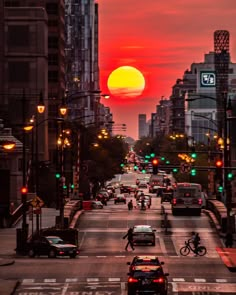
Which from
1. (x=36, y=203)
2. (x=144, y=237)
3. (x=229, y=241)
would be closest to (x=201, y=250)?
(x=229, y=241)

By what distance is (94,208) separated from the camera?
339 ft

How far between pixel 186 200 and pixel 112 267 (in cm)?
4090

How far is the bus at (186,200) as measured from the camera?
90.9m

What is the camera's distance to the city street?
42.0 m

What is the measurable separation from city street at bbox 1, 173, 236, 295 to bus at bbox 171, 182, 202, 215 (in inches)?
336

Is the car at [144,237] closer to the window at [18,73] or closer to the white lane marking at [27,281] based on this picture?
the white lane marking at [27,281]

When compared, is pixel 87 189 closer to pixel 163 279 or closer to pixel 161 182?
pixel 161 182

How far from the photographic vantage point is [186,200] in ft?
300

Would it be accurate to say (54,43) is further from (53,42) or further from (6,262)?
(6,262)

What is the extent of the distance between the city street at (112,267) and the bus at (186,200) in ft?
28.0

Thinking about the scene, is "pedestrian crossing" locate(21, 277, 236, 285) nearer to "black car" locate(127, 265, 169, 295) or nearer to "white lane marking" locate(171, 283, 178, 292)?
"white lane marking" locate(171, 283, 178, 292)

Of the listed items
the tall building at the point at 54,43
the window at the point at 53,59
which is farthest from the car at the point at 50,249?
the window at the point at 53,59

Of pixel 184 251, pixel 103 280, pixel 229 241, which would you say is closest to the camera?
pixel 103 280

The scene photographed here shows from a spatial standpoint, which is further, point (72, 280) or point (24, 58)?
point (24, 58)
